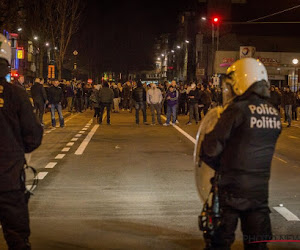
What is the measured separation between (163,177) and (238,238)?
175 inches

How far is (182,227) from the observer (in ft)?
22.6

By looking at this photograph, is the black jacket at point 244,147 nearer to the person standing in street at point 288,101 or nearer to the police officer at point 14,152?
the police officer at point 14,152

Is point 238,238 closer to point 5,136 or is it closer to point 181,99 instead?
point 5,136

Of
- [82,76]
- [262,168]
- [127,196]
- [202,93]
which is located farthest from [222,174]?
[82,76]

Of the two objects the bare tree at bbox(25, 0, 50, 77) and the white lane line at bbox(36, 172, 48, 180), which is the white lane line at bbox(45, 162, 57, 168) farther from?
the bare tree at bbox(25, 0, 50, 77)

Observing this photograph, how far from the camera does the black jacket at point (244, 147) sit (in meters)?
3.96

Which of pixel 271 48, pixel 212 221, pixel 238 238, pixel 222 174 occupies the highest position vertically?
pixel 271 48

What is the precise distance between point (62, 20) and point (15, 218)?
52569mm

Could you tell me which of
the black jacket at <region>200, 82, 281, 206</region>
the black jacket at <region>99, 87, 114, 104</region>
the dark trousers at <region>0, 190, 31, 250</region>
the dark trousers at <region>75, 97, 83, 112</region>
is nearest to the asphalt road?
the dark trousers at <region>0, 190, 31, 250</region>

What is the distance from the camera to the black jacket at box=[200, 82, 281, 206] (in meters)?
3.96

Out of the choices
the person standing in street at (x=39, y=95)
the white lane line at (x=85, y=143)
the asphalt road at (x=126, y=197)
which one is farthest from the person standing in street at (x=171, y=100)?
the asphalt road at (x=126, y=197)

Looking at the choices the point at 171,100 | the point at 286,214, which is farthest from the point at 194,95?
the point at 286,214

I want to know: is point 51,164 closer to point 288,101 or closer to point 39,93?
point 39,93

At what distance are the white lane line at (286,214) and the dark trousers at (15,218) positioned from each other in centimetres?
411
